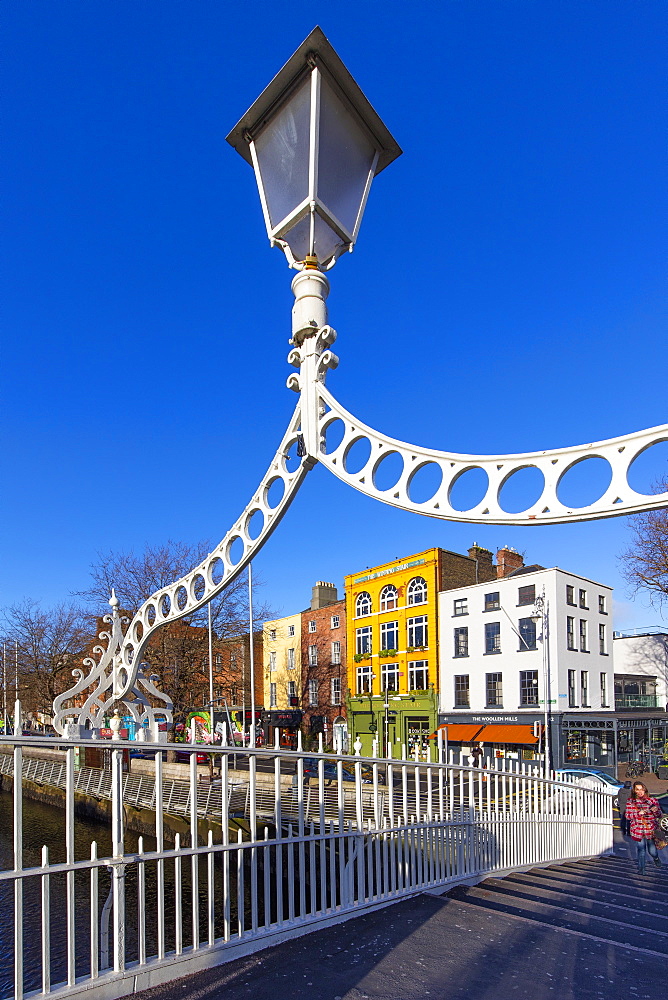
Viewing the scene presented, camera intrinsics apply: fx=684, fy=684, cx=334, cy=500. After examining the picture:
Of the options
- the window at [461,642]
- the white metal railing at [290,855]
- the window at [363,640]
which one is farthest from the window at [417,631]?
the white metal railing at [290,855]

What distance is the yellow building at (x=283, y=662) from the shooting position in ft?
137

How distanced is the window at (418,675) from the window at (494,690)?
3.77 metres

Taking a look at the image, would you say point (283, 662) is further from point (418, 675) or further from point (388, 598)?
point (418, 675)

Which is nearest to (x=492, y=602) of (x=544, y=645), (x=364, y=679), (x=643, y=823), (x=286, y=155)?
(x=544, y=645)

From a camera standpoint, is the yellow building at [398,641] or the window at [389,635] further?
the window at [389,635]

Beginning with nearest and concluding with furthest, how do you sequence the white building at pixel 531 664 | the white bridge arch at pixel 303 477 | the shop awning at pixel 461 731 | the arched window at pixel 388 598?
the white bridge arch at pixel 303 477 → the white building at pixel 531 664 → the shop awning at pixel 461 731 → the arched window at pixel 388 598

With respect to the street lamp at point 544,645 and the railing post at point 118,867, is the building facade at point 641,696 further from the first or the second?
the railing post at point 118,867

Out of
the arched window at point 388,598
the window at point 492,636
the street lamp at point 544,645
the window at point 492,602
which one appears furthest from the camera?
the arched window at point 388,598

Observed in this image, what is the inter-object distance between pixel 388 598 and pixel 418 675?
14.2ft

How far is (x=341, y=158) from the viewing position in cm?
412

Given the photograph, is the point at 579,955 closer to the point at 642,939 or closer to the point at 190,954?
the point at 642,939

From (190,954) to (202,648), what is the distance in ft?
82.1

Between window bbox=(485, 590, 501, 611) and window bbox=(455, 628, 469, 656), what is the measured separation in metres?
1.69

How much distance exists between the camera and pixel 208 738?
929 inches
